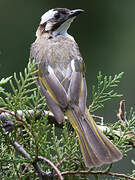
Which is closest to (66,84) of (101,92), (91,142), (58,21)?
(101,92)

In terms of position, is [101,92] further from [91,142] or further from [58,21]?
[58,21]

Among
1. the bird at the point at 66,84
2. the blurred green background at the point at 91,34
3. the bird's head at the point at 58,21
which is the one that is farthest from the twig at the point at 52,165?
the blurred green background at the point at 91,34

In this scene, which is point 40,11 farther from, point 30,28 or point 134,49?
point 134,49

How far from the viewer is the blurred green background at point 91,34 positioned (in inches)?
297

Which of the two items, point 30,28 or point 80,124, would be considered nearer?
point 80,124

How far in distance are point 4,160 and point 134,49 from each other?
5.70 metres

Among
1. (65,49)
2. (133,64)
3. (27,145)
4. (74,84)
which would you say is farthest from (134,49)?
(27,145)

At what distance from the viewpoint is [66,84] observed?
3.28m

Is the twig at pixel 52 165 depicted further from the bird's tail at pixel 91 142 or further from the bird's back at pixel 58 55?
the bird's back at pixel 58 55

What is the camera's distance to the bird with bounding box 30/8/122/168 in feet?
7.57

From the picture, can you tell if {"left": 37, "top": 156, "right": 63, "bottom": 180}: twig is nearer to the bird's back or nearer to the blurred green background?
the bird's back

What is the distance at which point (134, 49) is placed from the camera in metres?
7.49

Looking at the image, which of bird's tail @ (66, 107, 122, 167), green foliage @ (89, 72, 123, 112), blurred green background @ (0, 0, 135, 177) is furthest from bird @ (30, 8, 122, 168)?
blurred green background @ (0, 0, 135, 177)

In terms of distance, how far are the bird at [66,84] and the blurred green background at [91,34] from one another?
117 inches
